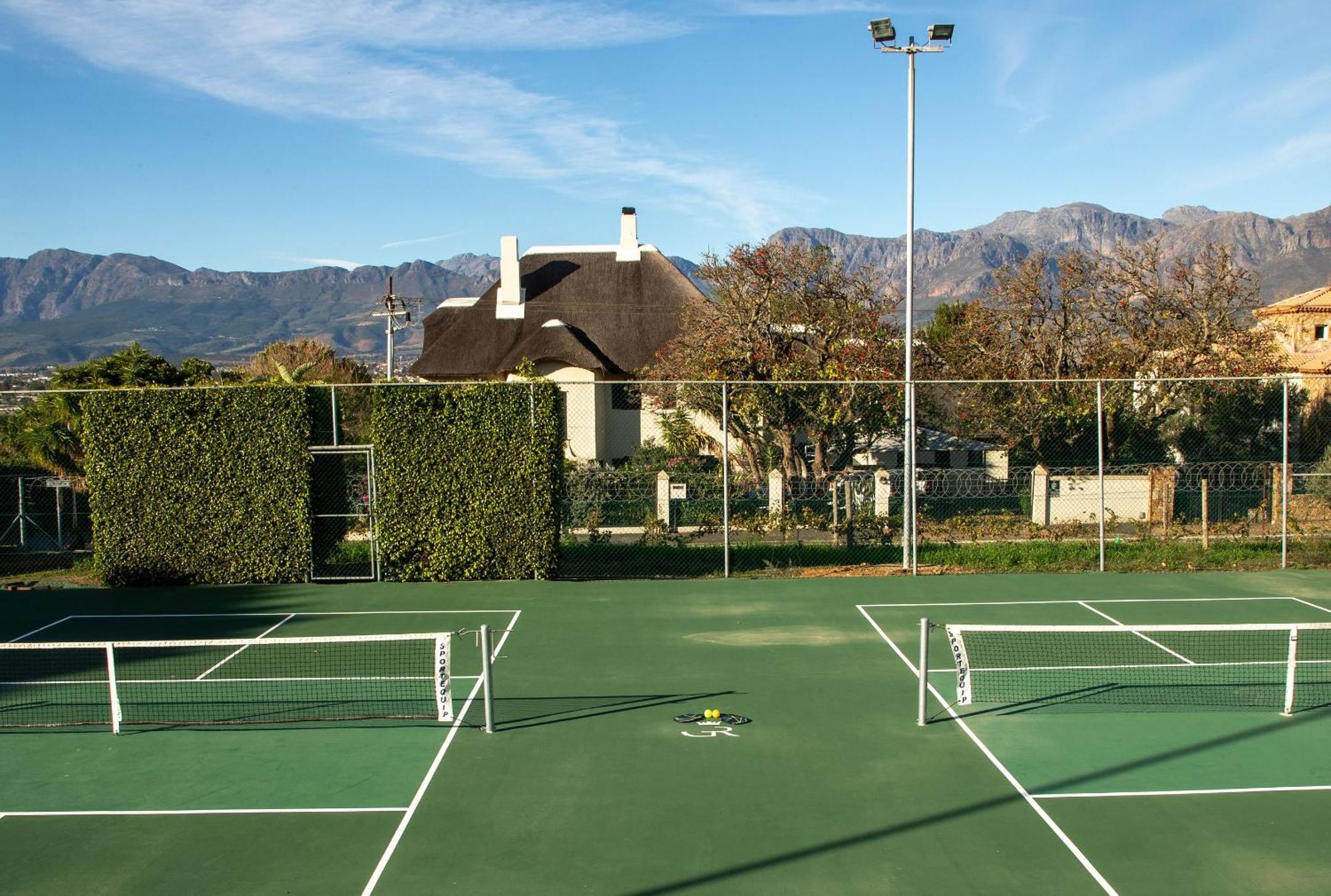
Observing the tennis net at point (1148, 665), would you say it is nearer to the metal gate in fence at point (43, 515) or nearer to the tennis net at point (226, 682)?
the tennis net at point (226, 682)

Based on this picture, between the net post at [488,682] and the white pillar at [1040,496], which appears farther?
the white pillar at [1040,496]

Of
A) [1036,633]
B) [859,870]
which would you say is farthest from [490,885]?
[1036,633]

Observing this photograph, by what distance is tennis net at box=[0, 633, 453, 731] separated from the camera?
952 cm

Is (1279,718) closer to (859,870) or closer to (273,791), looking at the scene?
(859,870)

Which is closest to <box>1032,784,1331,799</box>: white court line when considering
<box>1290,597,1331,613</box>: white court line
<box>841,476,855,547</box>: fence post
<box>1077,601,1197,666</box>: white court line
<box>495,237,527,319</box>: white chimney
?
<box>1077,601,1197,666</box>: white court line

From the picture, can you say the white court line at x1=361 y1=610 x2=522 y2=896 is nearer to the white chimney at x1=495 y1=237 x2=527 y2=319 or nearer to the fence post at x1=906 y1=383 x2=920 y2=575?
the fence post at x1=906 y1=383 x2=920 y2=575

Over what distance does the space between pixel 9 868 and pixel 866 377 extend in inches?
746

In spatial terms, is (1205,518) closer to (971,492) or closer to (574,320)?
(971,492)

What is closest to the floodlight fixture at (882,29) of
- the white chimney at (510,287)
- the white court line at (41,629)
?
the white court line at (41,629)

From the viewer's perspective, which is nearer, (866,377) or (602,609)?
(602,609)

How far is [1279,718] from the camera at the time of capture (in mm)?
9289

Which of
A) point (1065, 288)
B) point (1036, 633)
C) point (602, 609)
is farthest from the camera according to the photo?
point (1065, 288)

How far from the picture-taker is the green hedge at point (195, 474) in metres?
15.8

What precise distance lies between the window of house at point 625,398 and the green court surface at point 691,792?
2000 centimetres
